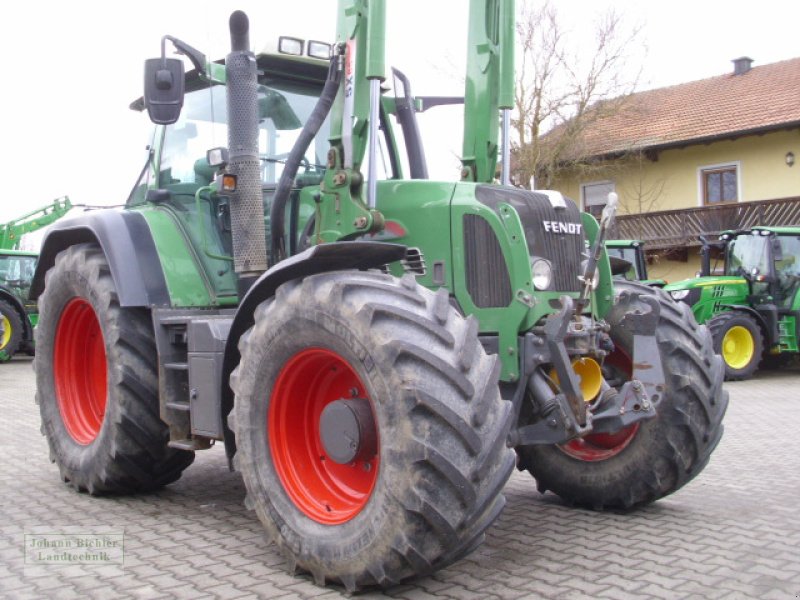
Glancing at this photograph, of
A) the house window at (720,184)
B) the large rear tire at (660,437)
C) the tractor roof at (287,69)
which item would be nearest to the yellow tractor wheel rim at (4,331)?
the tractor roof at (287,69)

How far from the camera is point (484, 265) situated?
461 cm

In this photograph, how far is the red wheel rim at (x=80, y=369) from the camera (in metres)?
6.18

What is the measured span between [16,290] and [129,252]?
1505cm

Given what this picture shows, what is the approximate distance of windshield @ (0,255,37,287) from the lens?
1922 centimetres

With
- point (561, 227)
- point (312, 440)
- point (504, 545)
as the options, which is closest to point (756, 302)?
point (561, 227)

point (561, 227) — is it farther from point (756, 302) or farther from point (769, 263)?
point (769, 263)

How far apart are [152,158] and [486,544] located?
3439 mm

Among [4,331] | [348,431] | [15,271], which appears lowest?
[4,331]

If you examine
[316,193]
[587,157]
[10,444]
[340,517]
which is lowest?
[10,444]

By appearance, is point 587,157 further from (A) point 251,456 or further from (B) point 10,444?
(A) point 251,456

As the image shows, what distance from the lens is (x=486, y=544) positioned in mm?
4535

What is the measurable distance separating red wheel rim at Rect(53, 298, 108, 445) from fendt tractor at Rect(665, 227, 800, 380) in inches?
420

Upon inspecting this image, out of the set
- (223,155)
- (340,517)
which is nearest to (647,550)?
(340,517)

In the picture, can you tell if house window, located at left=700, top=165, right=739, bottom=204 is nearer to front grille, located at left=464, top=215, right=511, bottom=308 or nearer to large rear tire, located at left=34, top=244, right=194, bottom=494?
large rear tire, located at left=34, top=244, right=194, bottom=494
